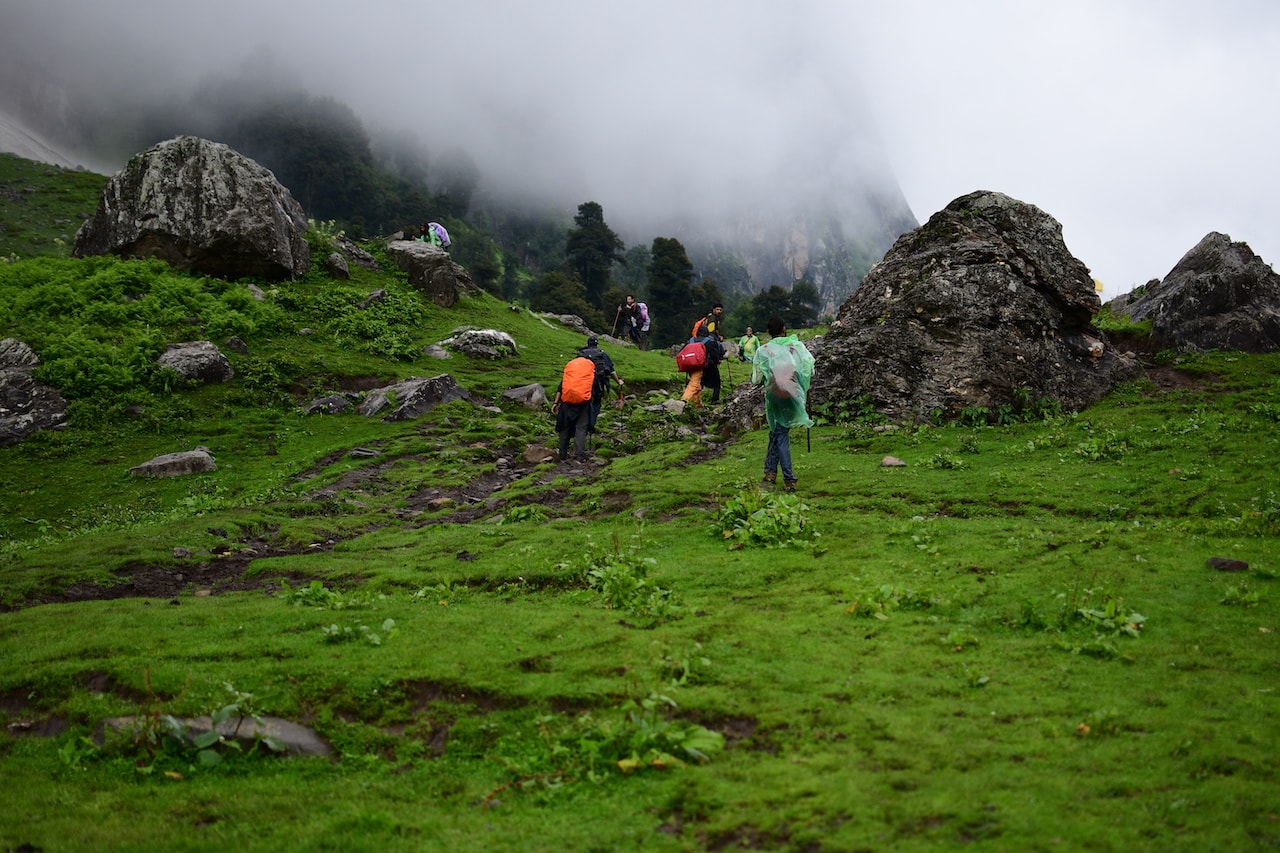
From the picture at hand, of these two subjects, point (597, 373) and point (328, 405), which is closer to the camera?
point (597, 373)

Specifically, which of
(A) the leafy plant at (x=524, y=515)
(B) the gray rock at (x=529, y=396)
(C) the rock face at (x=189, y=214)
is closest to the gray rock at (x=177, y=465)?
(A) the leafy plant at (x=524, y=515)

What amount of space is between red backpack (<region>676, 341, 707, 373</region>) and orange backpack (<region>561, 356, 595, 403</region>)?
7.38 m

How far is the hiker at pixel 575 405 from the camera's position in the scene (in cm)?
2177

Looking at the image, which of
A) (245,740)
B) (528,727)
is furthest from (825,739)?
(245,740)

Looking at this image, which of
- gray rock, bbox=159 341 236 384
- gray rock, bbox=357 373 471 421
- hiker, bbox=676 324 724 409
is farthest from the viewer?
hiker, bbox=676 324 724 409

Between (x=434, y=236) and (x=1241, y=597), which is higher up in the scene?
(x=434, y=236)

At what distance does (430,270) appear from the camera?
1570 inches

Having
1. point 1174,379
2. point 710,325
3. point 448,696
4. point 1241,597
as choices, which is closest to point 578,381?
point 710,325

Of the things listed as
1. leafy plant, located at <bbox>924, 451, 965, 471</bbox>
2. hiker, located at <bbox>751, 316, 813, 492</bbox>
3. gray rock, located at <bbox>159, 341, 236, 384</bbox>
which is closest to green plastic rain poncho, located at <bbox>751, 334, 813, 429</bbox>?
hiker, located at <bbox>751, 316, 813, 492</bbox>

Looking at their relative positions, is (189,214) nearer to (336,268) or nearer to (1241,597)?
(336,268)

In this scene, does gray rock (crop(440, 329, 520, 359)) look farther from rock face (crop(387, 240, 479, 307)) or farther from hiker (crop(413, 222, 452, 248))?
hiker (crop(413, 222, 452, 248))

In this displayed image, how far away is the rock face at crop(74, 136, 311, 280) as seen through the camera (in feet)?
105

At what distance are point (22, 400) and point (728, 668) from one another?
23500mm

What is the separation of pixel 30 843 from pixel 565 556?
7600mm
